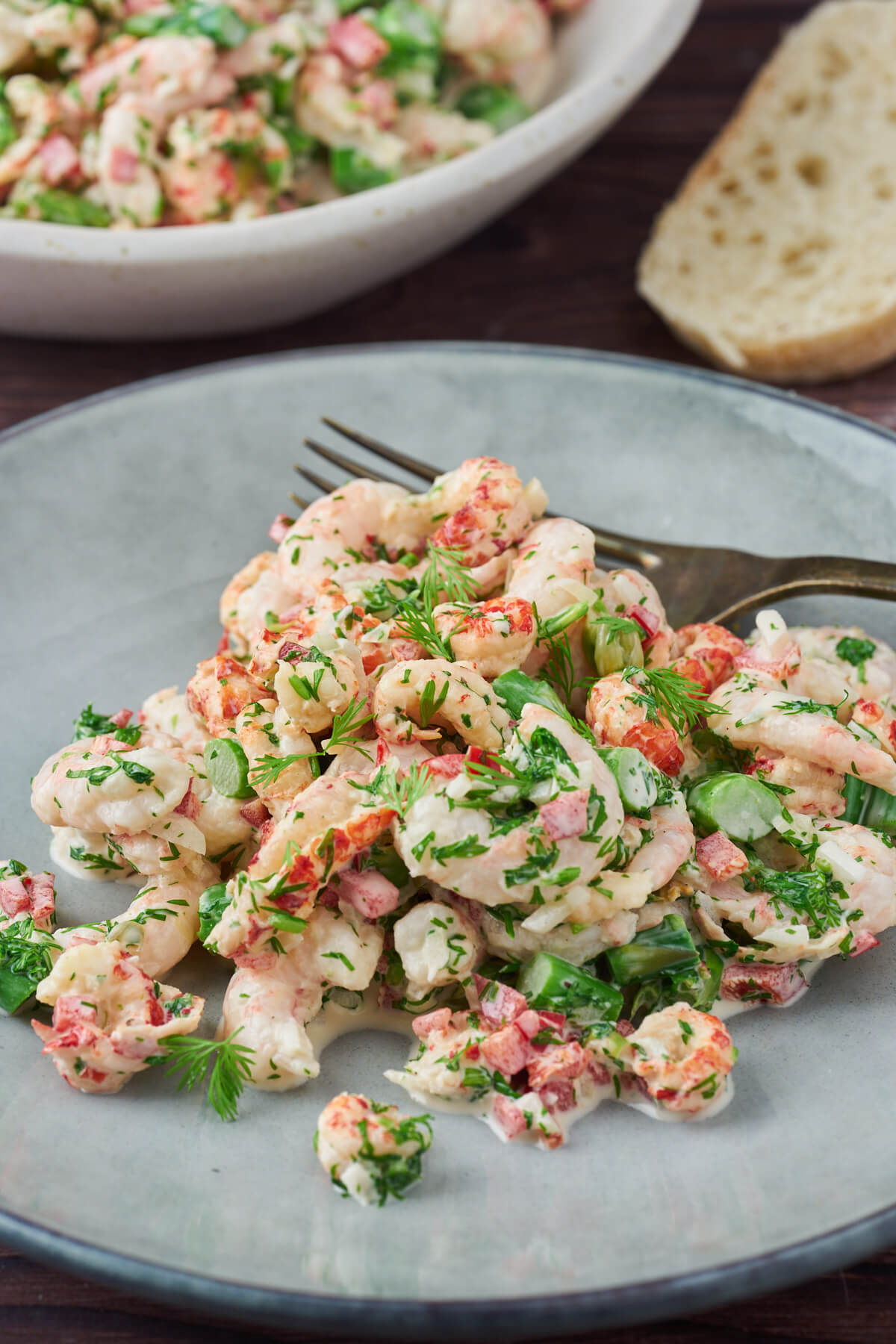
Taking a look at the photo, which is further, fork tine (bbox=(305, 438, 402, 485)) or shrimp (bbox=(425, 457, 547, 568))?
fork tine (bbox=(305, 438, 402, 485))

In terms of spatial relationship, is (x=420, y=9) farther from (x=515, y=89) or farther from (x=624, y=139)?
(x=624, y=139)

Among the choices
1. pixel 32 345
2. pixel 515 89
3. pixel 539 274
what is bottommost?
pixel 32 345

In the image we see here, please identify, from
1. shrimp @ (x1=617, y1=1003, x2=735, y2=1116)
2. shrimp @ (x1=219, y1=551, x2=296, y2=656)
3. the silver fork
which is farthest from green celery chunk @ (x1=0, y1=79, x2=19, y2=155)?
shrimp @ (x1=617, y1=1003, x2=735, y2=1116)

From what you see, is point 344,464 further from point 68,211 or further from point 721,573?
point 68,211

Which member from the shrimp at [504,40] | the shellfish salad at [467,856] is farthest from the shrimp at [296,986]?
the shrimp at [504,40]

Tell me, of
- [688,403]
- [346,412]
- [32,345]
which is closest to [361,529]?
[346,412]

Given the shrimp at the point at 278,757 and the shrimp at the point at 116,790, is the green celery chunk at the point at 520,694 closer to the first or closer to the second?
the shrimp at the point at 278,757

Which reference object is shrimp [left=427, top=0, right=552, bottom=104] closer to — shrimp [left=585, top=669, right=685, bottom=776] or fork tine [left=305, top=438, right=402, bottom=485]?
fork tine [left=305, top=438, right=402, bottom=485]
